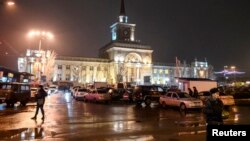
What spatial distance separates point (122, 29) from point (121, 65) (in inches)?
780

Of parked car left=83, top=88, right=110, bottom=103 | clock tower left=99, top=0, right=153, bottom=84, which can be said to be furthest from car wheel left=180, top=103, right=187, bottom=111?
clock tower left=99, top=0, right=153, bottom=84

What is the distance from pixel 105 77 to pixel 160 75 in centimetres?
2777

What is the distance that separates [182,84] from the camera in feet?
140

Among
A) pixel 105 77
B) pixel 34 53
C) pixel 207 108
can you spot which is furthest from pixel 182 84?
pixel 105 77

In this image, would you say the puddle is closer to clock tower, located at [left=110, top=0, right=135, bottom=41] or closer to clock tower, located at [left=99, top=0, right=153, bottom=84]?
clock tower, located at [left=99, top=0, right=153, bottom=84]

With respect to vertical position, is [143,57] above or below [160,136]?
above

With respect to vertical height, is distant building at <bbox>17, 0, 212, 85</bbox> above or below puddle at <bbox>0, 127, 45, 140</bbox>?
above

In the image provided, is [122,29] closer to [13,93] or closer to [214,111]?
[13,93]

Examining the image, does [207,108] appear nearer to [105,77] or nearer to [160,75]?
[105,77]

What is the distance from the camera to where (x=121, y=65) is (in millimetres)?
131000

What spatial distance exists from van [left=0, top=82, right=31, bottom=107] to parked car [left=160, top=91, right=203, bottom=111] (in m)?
14.0

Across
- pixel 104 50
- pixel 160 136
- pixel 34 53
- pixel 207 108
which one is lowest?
pixel 160 136

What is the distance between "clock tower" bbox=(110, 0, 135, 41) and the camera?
14100 cm

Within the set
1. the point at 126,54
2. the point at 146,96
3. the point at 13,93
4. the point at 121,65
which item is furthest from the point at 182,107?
the point at 126,54
